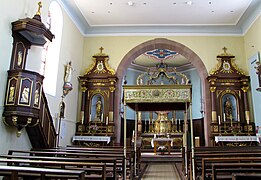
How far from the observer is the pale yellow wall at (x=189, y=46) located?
11.4 m

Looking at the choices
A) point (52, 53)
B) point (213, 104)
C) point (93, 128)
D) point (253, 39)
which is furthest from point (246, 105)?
point (52, 53)

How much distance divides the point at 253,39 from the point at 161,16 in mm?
→ 4243

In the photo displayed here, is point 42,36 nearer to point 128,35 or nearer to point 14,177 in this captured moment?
point 14,177

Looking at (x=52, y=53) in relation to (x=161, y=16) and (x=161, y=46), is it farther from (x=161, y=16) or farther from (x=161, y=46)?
(x=161, y=46)

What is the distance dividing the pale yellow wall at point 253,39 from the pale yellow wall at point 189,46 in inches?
14.9

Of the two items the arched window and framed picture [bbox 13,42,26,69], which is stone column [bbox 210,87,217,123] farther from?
framed picture [bbox 13,42,26,69]

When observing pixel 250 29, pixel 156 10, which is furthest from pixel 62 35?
pixel 250 29

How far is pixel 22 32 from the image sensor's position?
6.01m

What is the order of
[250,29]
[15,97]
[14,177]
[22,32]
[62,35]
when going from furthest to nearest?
1. [250,29]
2. [62,35]
3. [22,32]
4. [15,97]
5. [14,177]

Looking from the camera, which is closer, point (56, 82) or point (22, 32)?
point (22, 32)

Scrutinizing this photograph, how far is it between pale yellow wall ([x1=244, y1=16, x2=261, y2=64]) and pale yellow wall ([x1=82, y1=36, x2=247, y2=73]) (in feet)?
1.24

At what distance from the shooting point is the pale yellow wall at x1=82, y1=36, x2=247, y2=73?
1142 cm

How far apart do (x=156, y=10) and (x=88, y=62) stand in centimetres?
418

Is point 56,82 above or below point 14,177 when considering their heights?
above
